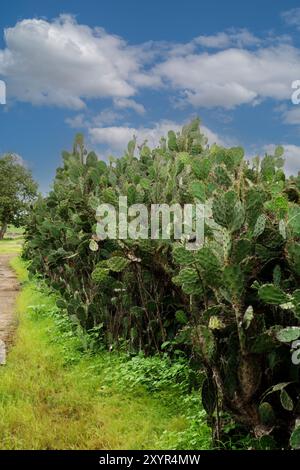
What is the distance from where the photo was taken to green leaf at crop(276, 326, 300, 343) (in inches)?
143

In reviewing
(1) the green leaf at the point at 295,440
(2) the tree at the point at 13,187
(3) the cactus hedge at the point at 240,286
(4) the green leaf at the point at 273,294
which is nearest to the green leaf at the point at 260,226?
(3) the cactus hedge at the point at 240,286

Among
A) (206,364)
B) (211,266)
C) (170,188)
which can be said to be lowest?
(206,364)

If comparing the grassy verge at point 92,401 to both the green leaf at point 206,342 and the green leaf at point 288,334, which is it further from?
the green leaf at point 288,334

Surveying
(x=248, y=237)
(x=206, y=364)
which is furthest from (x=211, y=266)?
(x=206, y=364)

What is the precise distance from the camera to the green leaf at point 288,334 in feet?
11.9

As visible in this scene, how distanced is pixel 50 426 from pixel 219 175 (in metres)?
2.62

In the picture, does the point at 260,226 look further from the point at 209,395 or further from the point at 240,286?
the point at 209,395

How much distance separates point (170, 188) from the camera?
6.11 meters

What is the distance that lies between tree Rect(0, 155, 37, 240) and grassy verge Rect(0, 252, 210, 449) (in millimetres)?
50544

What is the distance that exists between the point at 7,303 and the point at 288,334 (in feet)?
35.0

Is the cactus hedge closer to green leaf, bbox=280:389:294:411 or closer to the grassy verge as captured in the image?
green leaf, bbox=280:389:294:411

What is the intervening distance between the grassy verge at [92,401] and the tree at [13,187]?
50544mm
